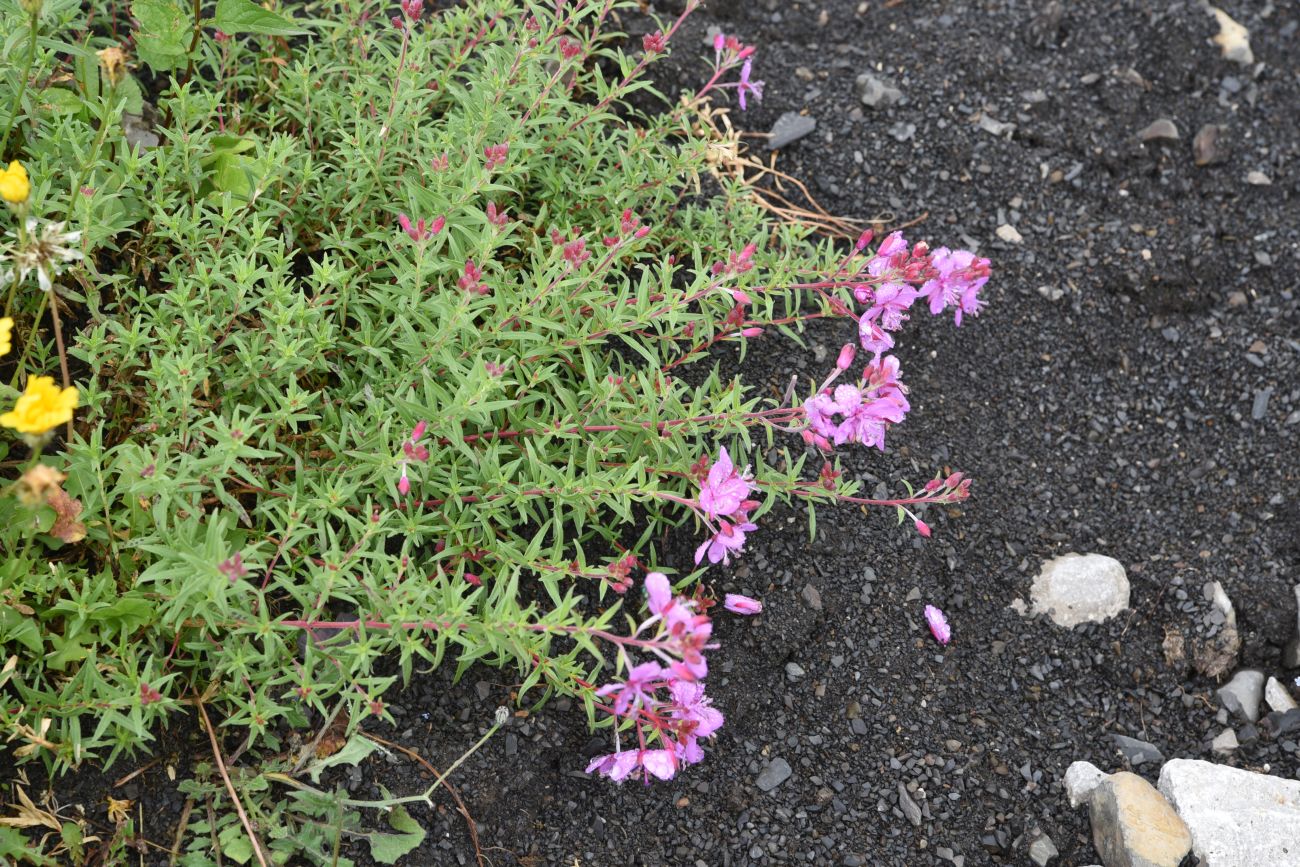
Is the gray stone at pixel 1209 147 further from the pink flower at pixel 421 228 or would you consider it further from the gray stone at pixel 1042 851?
the pink flower at pixel 421 228

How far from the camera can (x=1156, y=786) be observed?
10.6ft

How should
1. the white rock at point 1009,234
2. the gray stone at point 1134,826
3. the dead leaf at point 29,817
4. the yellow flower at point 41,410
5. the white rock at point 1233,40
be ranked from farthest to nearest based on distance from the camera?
the white rock at point 1233,40 → the white rock at point 1009,234 → the gray stone at point 1134,826 → the dead leaf at point 29,817 → the yellow flower at point 41,410

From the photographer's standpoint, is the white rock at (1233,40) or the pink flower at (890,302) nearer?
the pink flower at (890,302)

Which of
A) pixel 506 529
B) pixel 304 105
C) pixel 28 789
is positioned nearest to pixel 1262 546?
pixel 506 529

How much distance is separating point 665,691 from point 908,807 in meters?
0.72

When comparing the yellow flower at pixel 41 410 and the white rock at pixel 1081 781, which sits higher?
the yellow flower at pixel 41 410

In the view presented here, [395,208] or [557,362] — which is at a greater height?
[395,208]

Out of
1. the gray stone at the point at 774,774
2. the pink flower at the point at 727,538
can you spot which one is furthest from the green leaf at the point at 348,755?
the gray stone at the point at 774,774

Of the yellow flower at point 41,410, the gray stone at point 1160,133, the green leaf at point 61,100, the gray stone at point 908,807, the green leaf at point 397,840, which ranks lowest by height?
the gray stone at point 908,807

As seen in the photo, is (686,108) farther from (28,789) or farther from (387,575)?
(28,789)

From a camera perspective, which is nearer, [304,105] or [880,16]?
[304,105]

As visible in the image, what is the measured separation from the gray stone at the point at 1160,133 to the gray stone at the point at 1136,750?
8.06 feet

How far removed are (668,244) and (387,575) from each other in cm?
167

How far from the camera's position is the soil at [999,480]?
10.1ft
